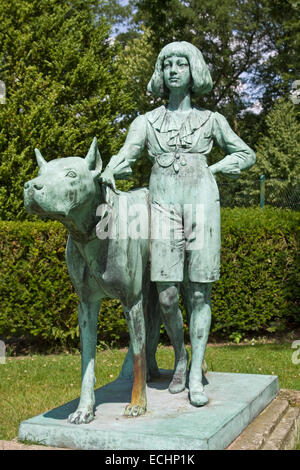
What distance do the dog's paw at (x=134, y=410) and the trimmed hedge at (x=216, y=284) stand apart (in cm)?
465

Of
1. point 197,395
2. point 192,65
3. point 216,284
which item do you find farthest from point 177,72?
point 216,284

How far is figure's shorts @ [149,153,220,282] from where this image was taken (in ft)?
11.8

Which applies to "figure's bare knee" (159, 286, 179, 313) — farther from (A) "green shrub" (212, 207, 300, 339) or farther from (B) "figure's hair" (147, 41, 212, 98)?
(A) "green shrub" (212, 207, 300, 339)

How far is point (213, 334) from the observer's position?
865 cm

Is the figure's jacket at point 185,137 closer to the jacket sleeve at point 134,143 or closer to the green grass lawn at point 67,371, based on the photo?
the jacket sleeve at point 134,143

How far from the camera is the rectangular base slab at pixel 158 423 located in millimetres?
2879

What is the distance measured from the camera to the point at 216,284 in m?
8.25

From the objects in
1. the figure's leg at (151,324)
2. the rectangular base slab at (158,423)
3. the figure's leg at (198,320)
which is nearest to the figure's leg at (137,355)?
the rectangular base slab at (158,423)

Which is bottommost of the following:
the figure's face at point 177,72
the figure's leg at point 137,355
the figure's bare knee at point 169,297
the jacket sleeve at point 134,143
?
the figure's leg at point 137,355

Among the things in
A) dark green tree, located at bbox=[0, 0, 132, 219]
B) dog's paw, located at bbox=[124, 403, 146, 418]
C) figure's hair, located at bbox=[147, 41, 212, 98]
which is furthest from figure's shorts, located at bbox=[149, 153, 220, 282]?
dark green tree, located at bbox=[0, 0, 132, 219]

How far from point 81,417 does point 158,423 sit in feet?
1.50

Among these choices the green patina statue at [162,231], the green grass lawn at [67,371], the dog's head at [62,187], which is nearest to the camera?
the dog's head at [62,187]

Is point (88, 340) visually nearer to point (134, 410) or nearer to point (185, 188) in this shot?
point (134, 410)
